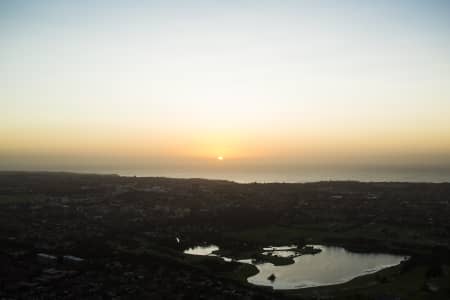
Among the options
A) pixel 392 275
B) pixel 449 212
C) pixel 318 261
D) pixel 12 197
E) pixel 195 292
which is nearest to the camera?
pixel 195 292

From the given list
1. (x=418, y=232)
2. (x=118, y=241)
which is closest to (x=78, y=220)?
(x=118, y=241)

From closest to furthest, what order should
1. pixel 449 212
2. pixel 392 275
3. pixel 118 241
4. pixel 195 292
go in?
pixel 195 292
pixel 392 275
pixel 118 241
pixel 449 212

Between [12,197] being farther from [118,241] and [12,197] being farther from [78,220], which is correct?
[118,241]

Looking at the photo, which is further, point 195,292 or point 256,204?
point 256,204

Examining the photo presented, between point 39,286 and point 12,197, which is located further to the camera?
point 12,197

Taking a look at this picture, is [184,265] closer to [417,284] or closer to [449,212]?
[417,284]

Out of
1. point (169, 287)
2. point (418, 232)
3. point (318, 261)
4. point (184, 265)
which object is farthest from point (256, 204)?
point (169, 287)
